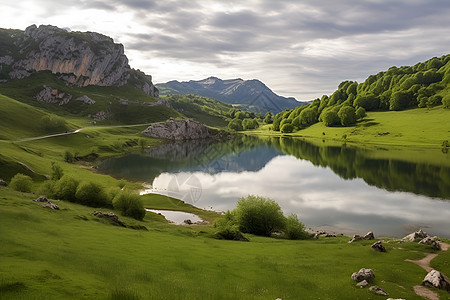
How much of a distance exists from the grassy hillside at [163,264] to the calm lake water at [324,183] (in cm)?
2951

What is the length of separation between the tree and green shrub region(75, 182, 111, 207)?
28703 mm

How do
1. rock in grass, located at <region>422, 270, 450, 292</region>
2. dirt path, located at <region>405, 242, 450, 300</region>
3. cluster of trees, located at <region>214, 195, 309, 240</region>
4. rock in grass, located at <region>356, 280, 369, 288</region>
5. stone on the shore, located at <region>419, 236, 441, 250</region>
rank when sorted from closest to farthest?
dirt path, located at <region>405, 242, 450, 300</region>, rock in grass, located at <region>422, 270, 450, 292</region>, rock in grass, located at <region>356, 280, 369, 288</region>, stone on the shore, located at <region>419, 236, 441, 250</region>, cluster of trees, located at <region>214, 195, 309, 240</region>

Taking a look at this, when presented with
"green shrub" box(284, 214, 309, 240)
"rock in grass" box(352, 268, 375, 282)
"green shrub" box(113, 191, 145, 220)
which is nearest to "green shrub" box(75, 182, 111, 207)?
"green shrub" box(113, 191, 145, 220)

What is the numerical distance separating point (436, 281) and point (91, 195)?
58.8 m

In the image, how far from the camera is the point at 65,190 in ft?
201

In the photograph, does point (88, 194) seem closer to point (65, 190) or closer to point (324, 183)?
point (65, 190)

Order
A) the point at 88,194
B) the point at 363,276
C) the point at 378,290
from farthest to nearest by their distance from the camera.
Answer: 1. the point at 88,194
2. the point at 363,276
3. the point at 378,290

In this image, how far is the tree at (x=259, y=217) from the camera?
189 ft

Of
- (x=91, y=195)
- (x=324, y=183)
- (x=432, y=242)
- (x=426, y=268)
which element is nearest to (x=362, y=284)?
(x=426, y=268)

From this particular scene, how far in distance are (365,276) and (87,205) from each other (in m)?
52.8

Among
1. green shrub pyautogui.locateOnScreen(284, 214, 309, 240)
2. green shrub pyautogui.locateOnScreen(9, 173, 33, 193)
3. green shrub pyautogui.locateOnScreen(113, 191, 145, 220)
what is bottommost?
green shrub pyautogui.locateOnScreen(284, 214, 309, 240)

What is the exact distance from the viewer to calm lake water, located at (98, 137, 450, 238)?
228ft

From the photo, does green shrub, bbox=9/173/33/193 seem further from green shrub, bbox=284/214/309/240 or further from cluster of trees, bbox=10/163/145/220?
green shrub, bbox=284/214/309/240

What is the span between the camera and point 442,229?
200 ft
